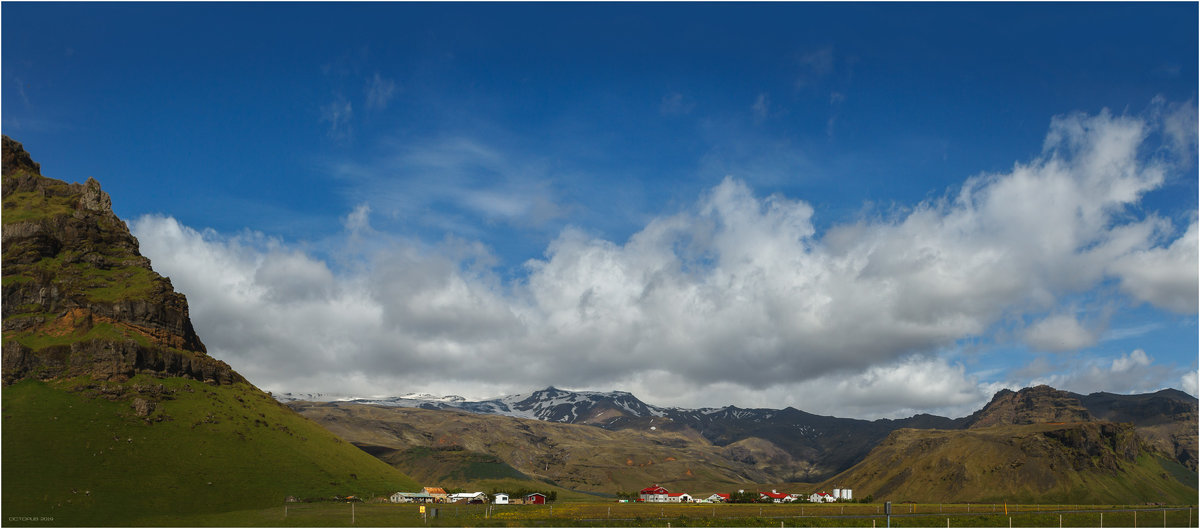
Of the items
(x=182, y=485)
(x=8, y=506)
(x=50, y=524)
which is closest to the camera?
(x=50, y=524)

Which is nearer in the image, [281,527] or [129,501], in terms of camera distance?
[281,527]

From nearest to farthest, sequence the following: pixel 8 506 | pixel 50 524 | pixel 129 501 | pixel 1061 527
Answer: pixel 1061 527, pixel 50 524, pixel 8 506, pixel 129 501

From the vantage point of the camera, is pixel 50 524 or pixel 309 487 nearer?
pixel 50 524

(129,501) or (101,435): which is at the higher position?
(101,435)

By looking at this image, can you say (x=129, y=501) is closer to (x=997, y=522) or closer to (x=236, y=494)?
(x=236, y=494)

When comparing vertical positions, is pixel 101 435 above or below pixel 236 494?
above

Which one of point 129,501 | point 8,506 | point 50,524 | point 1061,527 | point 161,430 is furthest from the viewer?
point 161,430

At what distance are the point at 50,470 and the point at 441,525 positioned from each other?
355 feet

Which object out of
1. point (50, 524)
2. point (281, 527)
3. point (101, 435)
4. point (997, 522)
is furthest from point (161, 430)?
point (997, 522)

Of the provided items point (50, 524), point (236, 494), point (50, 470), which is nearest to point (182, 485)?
point (236, 494)

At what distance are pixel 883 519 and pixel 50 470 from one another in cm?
15965

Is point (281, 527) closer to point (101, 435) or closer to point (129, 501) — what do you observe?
point (129, 501)

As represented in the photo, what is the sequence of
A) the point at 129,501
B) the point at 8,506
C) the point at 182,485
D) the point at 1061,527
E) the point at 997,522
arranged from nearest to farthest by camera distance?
the point at 1061,527
the point at 997,522
the point at 8,506
the point at 129,501
the point at 182,485

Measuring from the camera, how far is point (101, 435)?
607ft
